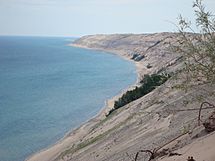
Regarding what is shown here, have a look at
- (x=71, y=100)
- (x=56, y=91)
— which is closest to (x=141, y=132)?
(x=71, y=100)

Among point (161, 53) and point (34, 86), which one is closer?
point (34, 86)

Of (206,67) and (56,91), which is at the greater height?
(206,67)

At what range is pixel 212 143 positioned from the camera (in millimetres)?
8969

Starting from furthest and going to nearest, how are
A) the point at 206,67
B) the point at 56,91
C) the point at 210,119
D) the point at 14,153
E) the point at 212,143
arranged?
the point at 56,91 → the point at 14,153 → the point at 210,119 → the point at 206,67 → the point at 212,143

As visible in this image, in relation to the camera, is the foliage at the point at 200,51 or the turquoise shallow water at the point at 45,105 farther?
the turquoise shallow water at the point at 45,105

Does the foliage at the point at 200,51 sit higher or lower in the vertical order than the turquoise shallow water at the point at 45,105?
higher

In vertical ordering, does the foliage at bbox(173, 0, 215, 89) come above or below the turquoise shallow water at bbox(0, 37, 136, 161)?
above

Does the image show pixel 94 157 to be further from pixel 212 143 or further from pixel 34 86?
pixel 34 86

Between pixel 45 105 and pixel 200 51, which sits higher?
pixel 200 51

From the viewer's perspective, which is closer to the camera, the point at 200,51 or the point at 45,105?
the point at 200,51

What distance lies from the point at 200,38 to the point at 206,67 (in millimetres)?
966

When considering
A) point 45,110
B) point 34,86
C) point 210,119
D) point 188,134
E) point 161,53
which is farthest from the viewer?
point 161,53

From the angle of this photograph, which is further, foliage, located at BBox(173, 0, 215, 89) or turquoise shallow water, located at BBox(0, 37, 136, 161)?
turquoise shallow water, located at BBox(0, 37, 136, 161)

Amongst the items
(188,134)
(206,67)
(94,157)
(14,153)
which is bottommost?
(14,153)
